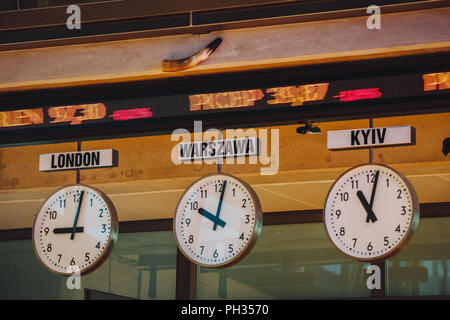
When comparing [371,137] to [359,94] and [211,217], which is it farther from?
[211,217]

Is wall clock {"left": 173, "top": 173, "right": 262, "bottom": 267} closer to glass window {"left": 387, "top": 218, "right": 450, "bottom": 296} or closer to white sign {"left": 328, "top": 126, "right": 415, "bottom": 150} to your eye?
white sign {"left": 328, "top": 126, "right": 415, "bottom": 150}

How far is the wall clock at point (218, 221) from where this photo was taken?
493 centimetres

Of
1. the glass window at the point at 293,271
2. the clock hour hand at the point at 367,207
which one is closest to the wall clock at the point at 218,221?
the clock hour hand at the point at 367,207

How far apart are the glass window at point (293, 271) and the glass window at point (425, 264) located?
0.28m

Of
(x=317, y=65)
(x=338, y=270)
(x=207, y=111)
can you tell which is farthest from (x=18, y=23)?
(x=338, y=270)

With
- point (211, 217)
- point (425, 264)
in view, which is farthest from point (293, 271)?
point (211, 217)

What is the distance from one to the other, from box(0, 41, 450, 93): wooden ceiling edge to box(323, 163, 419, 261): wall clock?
691 mm

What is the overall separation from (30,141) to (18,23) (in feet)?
3.18

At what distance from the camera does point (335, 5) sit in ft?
16.8

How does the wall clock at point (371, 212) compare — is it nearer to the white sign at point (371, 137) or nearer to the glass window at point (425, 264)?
the white sign at point (371, 137)

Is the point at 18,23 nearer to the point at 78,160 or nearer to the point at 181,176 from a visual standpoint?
the point at 78,160

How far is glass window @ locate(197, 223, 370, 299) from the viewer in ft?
23.7

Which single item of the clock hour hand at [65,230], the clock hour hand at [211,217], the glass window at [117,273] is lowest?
the glass window at [117,273]

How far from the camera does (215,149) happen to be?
493 centimetres
